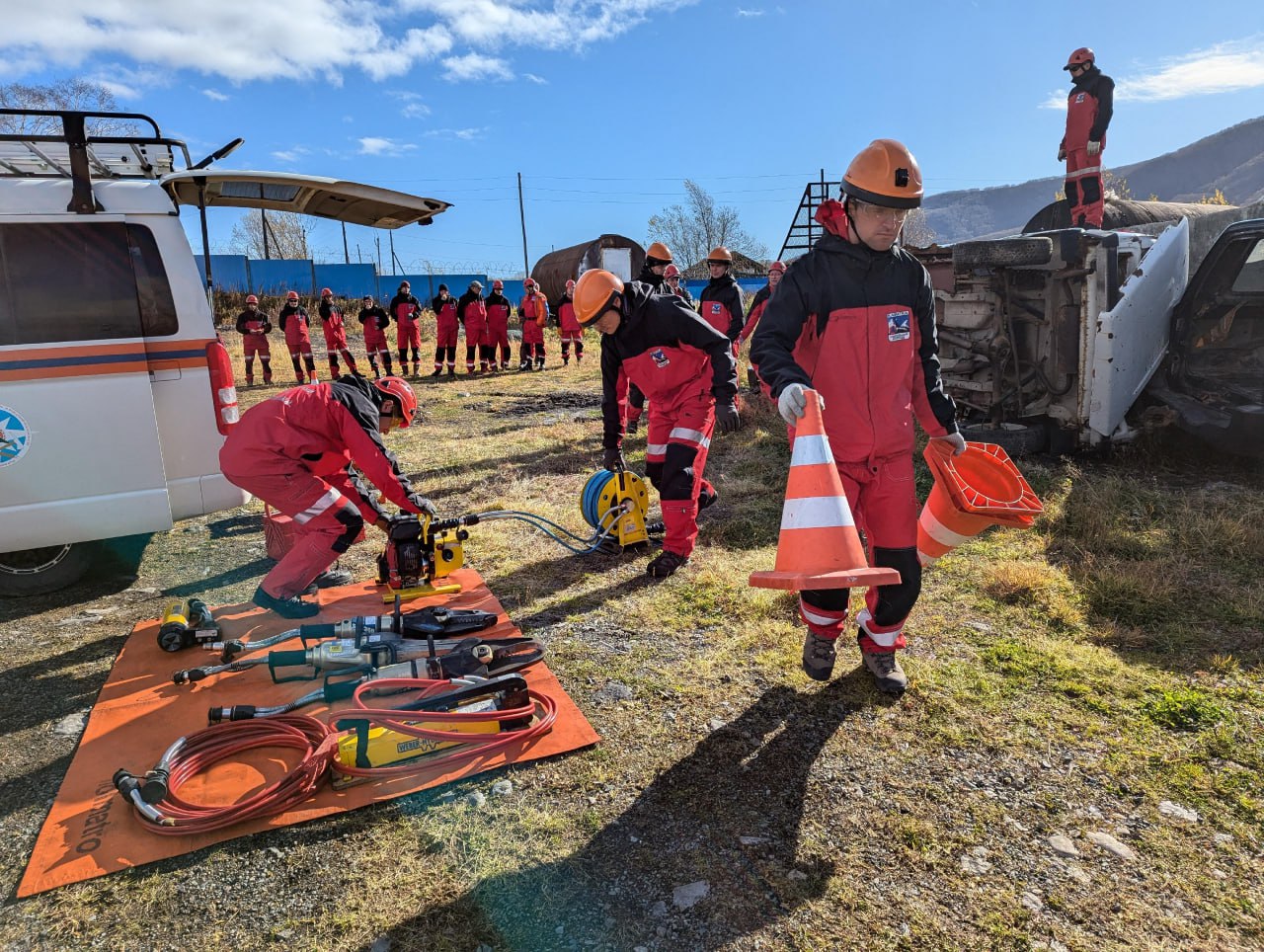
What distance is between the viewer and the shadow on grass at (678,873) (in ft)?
7.37

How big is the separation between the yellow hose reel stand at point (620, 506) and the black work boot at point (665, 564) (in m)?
0.40

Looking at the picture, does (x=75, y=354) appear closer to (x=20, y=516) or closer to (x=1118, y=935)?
(x=20, y=516)

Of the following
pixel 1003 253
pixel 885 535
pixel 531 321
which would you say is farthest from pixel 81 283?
pixel 531 321

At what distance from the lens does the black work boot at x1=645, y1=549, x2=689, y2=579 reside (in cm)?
503

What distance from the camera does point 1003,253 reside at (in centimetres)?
655

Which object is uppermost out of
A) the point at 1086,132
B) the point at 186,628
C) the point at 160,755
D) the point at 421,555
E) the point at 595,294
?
the point at 1086,132

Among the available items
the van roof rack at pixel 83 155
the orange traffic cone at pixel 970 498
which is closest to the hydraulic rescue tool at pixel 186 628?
the van roof rack at pixel 83 155

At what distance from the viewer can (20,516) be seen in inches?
177

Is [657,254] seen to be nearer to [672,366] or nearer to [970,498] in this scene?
[672,366]

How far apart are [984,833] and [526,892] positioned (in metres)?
1.54

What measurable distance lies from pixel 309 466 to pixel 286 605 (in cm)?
84

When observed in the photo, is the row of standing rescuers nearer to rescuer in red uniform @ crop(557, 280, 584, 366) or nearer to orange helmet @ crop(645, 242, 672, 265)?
orange helmet @ crop(645, 242, 672, 265)

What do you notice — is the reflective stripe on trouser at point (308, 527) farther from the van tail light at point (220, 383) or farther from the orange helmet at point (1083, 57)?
the orange helmet at point (1083, 57)

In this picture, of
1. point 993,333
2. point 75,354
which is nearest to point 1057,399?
point 993,333
